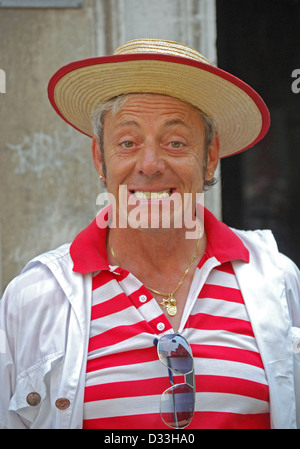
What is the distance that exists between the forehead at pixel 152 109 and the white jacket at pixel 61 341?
570 millimetres

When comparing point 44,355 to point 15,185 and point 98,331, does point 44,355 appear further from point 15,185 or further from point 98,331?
point 15,185

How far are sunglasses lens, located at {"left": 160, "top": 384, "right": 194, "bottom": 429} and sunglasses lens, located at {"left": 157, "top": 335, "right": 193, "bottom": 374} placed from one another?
6cm

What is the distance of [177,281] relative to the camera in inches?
91.1

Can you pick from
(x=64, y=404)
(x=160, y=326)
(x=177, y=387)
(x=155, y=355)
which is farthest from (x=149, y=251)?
(x=64, y=404)

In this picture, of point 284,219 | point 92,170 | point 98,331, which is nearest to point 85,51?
point 92,170

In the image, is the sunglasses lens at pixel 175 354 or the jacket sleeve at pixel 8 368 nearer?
the sunglasses lens at pixel 175 354

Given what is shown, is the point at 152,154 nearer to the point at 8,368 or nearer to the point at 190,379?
the point at 190,379

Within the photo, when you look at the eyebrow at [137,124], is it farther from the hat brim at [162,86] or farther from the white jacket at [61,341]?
the white jacket at [61,341]

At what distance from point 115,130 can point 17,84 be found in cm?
151

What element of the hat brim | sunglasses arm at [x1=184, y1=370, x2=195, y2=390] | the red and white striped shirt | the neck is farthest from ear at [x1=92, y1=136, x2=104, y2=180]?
sunglasses arm at [x1=184, y1=370, x2=195, y2=390]

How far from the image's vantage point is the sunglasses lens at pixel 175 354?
198cm

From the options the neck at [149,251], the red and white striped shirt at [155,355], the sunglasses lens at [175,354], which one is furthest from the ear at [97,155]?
the sunglasses lens at [175,354]

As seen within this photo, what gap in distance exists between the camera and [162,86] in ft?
7.27

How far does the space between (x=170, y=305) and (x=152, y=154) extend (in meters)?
0.55
